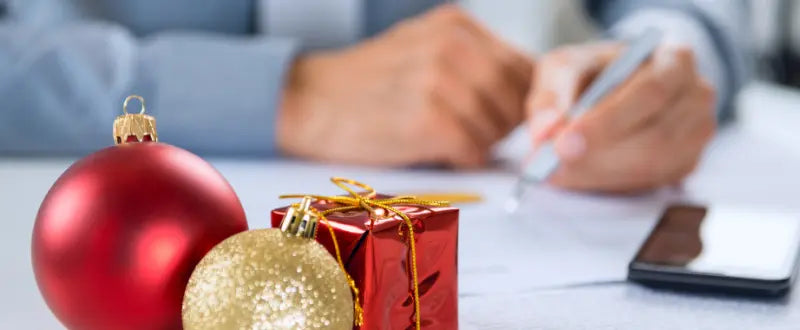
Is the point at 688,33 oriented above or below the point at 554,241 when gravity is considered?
above

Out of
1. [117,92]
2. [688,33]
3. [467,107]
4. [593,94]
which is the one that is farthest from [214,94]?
[688,33]

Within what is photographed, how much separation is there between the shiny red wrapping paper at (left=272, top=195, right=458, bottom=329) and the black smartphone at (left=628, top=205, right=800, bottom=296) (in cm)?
10

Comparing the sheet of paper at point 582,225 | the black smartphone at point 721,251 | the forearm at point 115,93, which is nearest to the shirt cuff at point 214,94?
the forearm at point 115,93

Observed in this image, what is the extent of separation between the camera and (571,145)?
19.9 inches

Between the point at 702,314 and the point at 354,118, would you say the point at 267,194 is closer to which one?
the point at 354,118

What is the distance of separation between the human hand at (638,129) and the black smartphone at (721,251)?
3.9 inches

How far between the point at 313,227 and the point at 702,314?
0.49ft

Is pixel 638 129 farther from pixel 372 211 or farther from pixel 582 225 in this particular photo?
pixel 372 211

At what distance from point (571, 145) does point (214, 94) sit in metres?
0.30

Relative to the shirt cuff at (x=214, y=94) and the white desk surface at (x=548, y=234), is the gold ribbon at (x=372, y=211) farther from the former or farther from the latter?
the shirt cuff at (x=214, y=94)

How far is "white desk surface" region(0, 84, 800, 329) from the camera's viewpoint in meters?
0.30

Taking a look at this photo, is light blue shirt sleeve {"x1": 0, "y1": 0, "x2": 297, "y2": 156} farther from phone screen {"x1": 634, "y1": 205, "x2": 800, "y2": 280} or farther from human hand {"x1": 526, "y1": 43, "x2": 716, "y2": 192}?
phone screen {"x1": 634, "y1": 205, "x2": 800, "y2": 280}

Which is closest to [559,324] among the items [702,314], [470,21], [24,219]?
[702,314]

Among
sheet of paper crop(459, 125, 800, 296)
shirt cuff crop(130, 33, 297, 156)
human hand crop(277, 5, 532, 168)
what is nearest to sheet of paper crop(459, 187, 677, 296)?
sheet of paper crop(459, 125, 800, 296)
